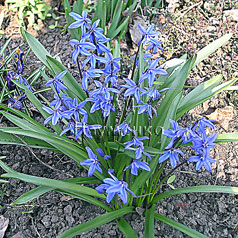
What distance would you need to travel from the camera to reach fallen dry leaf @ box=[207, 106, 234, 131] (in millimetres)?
2697

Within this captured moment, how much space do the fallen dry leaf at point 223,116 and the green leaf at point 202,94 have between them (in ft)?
2.04

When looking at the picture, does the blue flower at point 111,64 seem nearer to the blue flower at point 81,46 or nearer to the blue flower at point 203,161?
the blue flower at point 81,46

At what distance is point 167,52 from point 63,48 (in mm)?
1103

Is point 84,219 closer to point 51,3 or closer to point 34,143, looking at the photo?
point 34,143

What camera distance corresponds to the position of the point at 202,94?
213 cm

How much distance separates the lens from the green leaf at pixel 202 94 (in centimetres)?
204

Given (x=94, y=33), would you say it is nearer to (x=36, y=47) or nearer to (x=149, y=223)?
(x=36, y=47)

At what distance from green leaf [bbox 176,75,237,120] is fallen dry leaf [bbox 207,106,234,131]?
2.04 ft

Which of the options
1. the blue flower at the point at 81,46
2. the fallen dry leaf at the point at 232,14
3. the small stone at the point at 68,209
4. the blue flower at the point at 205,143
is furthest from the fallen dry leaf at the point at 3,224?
the fallen dry leaf at the point at 232,14

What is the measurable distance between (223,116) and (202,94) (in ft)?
2.38

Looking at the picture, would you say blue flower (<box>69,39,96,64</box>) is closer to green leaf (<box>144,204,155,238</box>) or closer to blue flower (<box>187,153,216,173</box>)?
blue flower (<box>187,153,216,173</box>)

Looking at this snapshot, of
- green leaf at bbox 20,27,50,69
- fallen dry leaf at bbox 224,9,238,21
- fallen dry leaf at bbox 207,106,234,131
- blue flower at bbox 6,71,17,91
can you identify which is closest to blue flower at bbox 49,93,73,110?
green leaf at bbox 20,27,50,69

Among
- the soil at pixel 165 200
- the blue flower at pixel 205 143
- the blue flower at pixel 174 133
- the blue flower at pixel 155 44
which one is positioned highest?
the blue flower at pixel 155 44

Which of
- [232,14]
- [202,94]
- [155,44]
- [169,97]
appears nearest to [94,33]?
[155,44]
